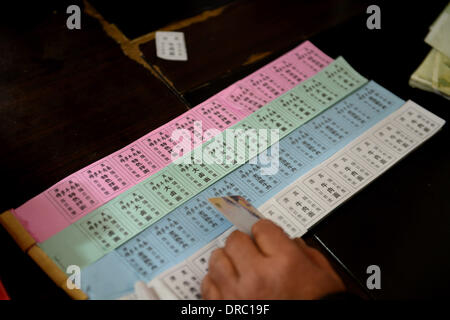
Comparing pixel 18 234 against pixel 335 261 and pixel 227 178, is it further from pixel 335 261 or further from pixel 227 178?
pixel 335 261

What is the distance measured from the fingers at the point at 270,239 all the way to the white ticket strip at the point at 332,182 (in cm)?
11

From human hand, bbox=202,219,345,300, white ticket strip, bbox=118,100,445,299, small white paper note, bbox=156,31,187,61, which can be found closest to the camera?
human hand, bbox=202,219,345,300

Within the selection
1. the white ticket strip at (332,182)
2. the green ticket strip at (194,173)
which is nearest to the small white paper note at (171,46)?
the green ticket strip at (194,173)

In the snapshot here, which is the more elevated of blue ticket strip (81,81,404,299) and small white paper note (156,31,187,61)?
small white paper note (156,31,187,61)

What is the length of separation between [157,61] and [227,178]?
48cm

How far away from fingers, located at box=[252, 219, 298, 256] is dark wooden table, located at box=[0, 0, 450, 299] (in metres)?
0.17

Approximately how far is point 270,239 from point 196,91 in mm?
558

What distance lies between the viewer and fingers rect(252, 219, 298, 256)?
2.46 feet

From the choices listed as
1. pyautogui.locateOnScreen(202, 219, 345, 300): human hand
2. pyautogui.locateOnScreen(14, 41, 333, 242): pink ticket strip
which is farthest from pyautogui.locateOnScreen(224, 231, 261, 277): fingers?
pyautogui.locateOnScreen(14, 41, 333, 242): pink ticket strip

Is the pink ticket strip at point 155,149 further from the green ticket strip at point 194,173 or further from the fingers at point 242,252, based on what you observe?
the fingers at point 242,252

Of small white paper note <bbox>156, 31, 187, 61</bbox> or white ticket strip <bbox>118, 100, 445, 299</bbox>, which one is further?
small white paper note <bbox>156, 31, 187, 61</bbox>

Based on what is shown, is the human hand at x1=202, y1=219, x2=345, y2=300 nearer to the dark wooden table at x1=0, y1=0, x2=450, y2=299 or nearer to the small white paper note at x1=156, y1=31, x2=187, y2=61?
the dark wooden table at x1=0, y1=0, x2=450, y2=299
